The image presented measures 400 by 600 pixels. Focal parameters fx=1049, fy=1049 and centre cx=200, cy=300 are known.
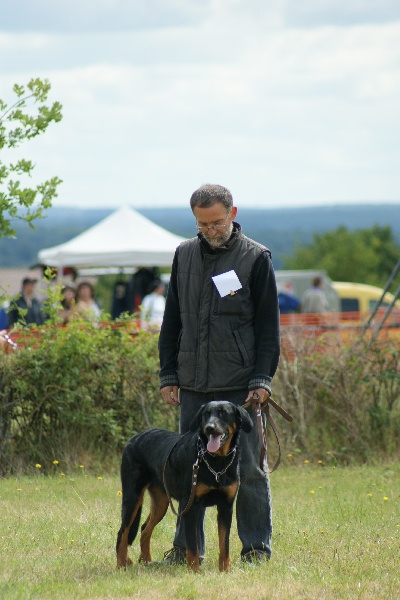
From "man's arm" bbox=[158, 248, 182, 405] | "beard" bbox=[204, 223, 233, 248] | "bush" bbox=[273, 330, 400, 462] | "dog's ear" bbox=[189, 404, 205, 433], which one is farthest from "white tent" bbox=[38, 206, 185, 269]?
"dog's ear" bbox=[189, 404, 205, 433]

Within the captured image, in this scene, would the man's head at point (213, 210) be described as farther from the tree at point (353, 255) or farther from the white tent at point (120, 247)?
the tree at point (353, 255)

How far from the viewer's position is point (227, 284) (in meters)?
5.75

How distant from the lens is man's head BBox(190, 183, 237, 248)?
18.4ft

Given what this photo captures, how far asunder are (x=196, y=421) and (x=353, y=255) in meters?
78.7

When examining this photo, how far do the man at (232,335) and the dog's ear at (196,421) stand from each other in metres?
0.32

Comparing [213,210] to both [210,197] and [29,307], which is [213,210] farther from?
[29,307]

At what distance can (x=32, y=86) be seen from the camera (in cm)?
828

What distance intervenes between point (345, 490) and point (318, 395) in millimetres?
1600

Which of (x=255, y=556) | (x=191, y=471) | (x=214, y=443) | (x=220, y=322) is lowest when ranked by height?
(x=255, y=556)

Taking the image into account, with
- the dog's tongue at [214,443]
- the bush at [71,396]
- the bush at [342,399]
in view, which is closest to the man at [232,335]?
the dog's tongue at [214,443]

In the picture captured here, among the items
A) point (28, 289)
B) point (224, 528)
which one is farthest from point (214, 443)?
point (28, 289)

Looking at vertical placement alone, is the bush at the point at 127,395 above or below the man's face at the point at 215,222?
below

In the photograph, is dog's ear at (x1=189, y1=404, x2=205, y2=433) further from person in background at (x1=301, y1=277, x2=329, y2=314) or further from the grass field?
person in background at (x1=301, y1=277, x2=329, y2=314)

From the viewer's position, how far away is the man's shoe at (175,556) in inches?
232
